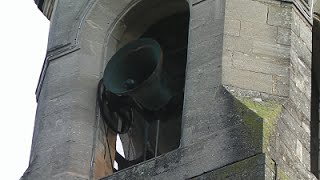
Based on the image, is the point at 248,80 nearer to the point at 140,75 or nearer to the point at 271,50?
the point at 271,50

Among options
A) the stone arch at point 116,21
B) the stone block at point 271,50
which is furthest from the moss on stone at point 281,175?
the stone arch at point 116,21

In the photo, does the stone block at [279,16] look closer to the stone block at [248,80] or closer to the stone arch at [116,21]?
the stone block at [248,80]

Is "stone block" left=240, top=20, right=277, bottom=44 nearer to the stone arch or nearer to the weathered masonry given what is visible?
the weathered masonry

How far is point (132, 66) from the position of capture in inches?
567

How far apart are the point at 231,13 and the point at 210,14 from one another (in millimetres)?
176

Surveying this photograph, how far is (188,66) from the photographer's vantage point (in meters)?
13.7

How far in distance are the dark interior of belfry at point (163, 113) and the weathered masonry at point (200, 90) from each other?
12mm

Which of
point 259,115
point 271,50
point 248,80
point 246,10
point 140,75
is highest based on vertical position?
point 246,10

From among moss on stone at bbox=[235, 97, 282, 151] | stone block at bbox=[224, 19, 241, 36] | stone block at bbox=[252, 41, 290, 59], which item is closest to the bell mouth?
stone block at bbox=[224, 19, 241, 36]

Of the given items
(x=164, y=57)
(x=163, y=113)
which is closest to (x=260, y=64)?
(x=163, y=113)

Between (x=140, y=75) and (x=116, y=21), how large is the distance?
655 millimetres

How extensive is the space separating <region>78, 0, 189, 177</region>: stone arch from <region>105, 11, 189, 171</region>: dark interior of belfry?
71 millimetres

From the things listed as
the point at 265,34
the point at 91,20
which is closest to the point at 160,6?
the point at 91,20

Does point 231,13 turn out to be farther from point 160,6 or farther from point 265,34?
point 160,6
